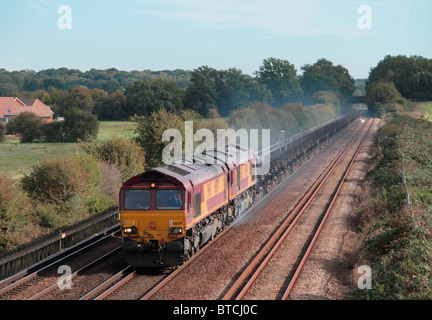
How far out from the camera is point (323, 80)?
442ft

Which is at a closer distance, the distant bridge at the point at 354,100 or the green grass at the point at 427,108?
the green grass at the point at 427,108

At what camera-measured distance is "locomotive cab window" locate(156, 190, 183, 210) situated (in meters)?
15.3

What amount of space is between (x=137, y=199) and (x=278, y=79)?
341ft

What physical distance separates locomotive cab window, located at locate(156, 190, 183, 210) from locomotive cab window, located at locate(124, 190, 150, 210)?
361 mm

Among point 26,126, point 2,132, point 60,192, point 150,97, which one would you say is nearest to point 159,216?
point 60,192

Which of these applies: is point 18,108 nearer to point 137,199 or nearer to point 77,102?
point 77,102

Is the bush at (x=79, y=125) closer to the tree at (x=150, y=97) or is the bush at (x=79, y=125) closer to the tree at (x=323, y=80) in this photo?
the tree at (x=150, y=97)

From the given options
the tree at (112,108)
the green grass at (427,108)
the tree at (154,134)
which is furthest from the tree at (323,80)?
the tree at (154,134)

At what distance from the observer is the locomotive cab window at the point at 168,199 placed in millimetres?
15258

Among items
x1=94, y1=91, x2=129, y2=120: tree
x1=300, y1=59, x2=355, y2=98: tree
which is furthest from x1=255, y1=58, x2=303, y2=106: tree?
x1=94, y1=91, x2=129, y2=120: tree

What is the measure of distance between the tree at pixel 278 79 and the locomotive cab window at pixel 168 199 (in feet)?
337

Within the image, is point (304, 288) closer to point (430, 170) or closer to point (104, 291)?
point (104, 291)

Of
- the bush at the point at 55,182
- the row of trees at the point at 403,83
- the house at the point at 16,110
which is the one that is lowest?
the bush at the point at 55,182

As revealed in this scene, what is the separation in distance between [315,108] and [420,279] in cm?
9125
